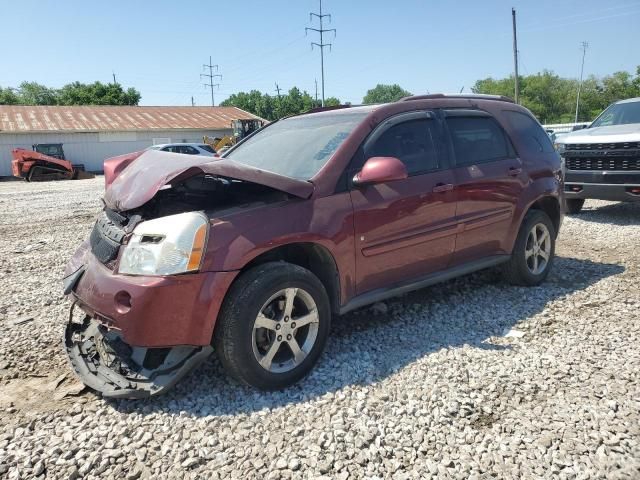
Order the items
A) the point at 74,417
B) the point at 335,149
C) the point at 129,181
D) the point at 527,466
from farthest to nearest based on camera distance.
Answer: the point at 335,149 → the point at 129,181 → the point at 74,417 → the point at 527,466

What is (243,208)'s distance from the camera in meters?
2.91

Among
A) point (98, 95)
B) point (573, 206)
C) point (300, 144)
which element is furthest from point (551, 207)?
point (98, 95)

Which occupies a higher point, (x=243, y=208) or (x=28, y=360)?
(x=243, y=208)

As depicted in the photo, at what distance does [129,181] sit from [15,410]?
1.57m

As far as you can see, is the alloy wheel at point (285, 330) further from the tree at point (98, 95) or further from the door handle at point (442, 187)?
the tree at point (98, 95)

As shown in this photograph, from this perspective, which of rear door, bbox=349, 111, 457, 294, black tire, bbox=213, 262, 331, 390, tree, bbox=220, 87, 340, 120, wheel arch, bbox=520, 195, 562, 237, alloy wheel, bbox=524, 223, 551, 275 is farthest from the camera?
tree, bbox=220, 87, 340, 120

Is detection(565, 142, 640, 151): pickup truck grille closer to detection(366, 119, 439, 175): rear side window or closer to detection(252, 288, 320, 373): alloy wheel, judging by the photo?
detection(366, 119, 439, 175): rear side window

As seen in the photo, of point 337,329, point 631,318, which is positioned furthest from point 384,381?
point 631,318

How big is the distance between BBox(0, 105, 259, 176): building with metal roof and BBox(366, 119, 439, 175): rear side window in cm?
3444

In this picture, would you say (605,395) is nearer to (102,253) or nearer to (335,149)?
(335,149)

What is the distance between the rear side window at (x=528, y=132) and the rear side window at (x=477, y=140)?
9.9 inches

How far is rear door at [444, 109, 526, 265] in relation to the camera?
4016 millimetres

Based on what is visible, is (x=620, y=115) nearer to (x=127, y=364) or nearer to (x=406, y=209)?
(x=406, y=209)

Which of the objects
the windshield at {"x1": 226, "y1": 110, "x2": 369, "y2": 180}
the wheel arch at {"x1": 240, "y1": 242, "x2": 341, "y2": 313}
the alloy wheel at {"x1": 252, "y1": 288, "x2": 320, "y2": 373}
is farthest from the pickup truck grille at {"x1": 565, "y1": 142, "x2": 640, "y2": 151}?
the alloy wheel at {"x1": 252, "y1": 288, "x2": 320, "y2": 373}
